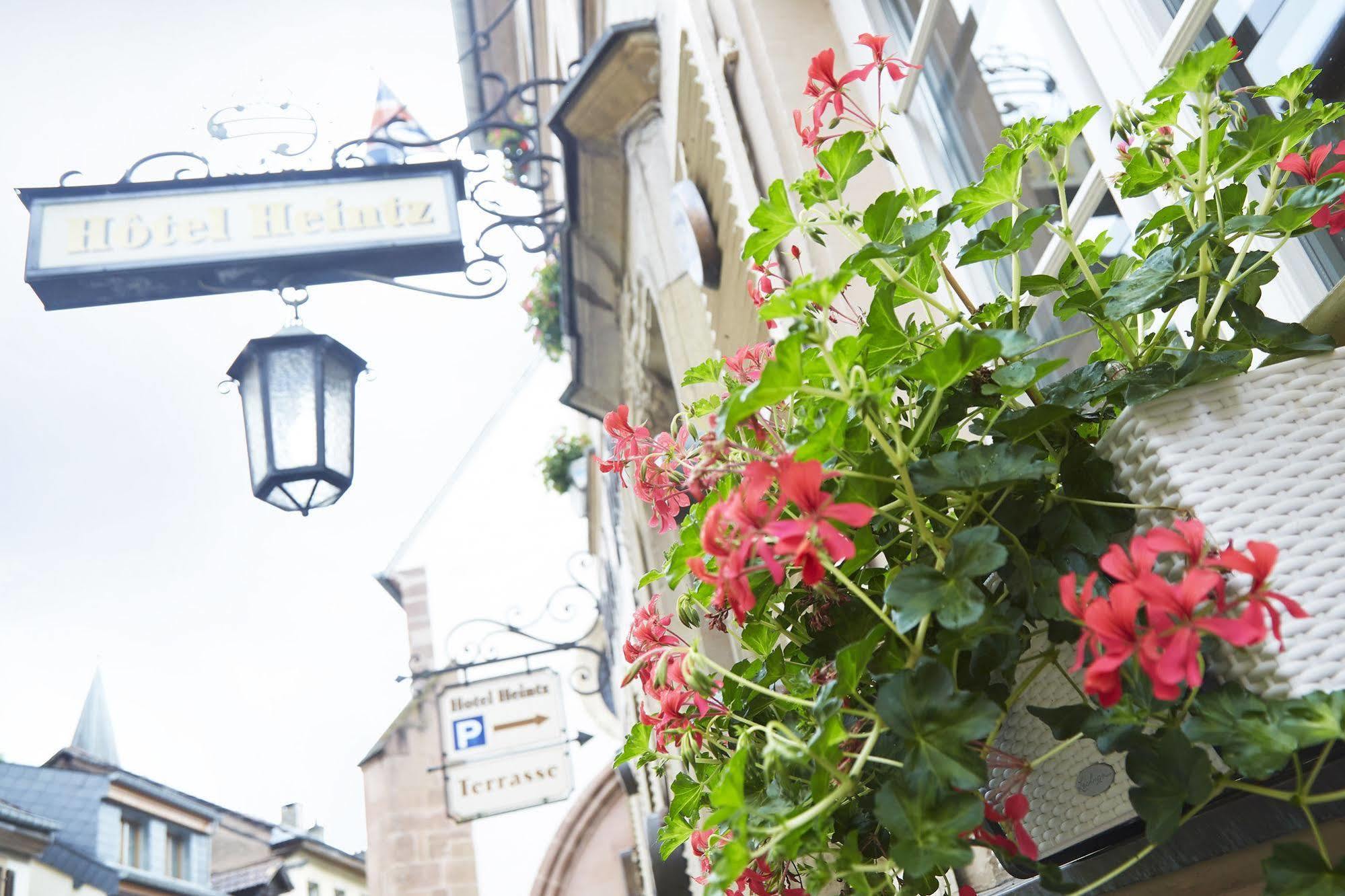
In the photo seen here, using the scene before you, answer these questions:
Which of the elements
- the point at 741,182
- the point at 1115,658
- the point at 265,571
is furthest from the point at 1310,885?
the point at 265,571

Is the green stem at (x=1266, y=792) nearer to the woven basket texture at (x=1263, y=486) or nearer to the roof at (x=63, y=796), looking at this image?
the woven basket texture at (x=1263, y=486)

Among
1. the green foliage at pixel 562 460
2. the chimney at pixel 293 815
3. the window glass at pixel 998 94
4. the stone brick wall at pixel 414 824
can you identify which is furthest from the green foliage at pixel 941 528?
the chimney at pixel 293 815

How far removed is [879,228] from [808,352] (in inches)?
5.3

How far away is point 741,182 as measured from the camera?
232 centimetres

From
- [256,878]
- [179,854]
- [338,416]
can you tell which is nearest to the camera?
[338,416]

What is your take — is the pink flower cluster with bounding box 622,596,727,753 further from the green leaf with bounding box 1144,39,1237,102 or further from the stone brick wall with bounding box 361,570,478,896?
the stone brick wall with bounding box 361,570,478,896

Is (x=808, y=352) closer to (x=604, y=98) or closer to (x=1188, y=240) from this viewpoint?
(x=1188, y=240)

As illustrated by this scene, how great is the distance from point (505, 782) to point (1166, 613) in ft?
22.6

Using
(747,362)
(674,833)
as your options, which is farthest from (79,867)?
(747,362)

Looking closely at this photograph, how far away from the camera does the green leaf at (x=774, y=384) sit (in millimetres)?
648

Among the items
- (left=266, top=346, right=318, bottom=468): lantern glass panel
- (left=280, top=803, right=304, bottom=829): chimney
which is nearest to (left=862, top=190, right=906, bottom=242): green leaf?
(left=266, top=346, right=318, bottom=468): lantern glass panel

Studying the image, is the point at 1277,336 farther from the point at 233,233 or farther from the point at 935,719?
the point at 233,233

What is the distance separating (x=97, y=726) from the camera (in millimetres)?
36281

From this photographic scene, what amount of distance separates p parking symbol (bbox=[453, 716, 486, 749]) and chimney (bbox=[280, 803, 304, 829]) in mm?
24873
